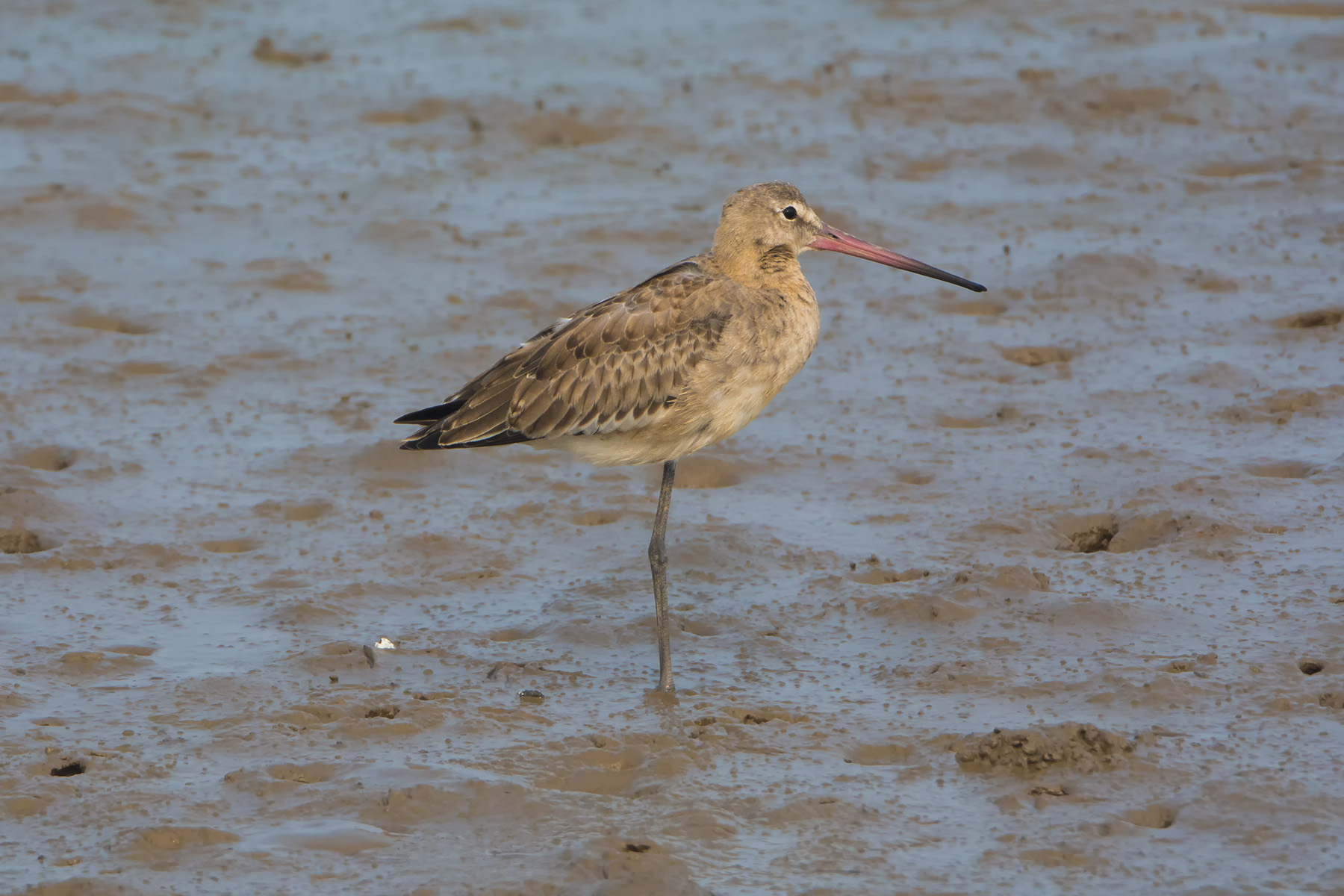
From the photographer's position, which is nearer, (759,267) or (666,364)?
(666,364)

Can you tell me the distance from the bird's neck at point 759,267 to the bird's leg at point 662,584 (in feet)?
2.76

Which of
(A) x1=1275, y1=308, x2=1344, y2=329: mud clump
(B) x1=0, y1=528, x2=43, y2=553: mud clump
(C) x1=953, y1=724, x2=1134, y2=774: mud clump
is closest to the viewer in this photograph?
(C) x1=953, y1=724, x2=1134, y2=774: mud clump

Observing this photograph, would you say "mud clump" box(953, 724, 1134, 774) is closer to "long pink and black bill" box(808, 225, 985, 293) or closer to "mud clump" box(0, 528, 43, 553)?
"long pink and black bill" box(808, 225, 985, 293)

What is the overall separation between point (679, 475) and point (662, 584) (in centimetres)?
178

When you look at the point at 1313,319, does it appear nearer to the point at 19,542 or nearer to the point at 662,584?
the point at 662,584

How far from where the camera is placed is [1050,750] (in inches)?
236

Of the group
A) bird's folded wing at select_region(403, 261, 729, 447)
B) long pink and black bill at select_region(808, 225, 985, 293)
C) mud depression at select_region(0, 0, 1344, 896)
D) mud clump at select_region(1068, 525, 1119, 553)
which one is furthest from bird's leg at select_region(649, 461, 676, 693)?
mud clump at select_region(1068, 525, 1119, 553)

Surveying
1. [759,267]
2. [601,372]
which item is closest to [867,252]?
[759,267]

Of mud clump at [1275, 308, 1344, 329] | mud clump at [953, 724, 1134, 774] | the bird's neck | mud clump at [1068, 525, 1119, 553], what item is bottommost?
mud clump at [953, 724, 1134, 774]

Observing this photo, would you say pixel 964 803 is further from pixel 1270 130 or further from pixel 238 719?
pixel 1270 130

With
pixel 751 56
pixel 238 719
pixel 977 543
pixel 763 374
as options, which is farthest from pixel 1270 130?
pixel 238 719

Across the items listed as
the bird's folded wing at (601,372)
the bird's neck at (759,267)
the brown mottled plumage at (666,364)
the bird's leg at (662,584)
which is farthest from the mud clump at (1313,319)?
the bird's leg at (662,584)

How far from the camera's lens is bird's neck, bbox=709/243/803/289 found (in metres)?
7.06

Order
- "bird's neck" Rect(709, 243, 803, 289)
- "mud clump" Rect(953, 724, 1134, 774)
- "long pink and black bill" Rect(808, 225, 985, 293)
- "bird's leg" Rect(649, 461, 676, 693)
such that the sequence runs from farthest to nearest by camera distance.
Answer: "long pink and black bill" Rect(808, 225, 985, 293) < "bird's neck" Rect(709, 243, 803, 289) < "bird's leg" Rect(649, 461, 676, 693) < "mud clump" Rect(953, 724, 1134, 774)
